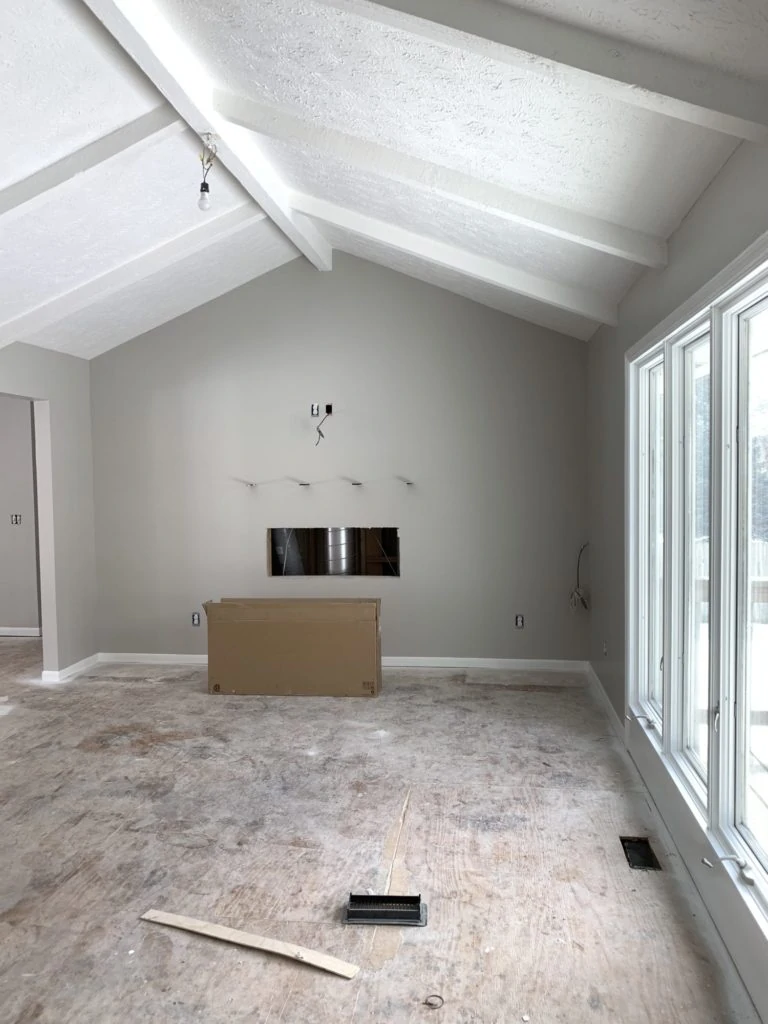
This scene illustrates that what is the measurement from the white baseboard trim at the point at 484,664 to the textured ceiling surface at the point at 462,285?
254cm

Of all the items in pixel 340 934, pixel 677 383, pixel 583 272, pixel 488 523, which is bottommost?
pixel 340 934

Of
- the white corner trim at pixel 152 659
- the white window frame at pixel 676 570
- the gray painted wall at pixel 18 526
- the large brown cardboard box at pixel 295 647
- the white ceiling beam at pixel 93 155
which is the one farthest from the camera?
the gray painted wall at pixel 18 526

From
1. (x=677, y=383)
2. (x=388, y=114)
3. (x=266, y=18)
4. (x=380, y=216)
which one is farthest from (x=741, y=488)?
(x=380, y=216)

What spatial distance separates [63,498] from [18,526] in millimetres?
1955

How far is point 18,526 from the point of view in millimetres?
7793

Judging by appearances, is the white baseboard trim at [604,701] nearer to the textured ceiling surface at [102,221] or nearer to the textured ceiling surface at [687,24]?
the textured ceiling surface at [687,24]

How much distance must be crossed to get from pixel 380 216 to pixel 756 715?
3.50 meters

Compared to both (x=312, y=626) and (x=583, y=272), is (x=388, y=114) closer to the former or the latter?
(x=583, y=272)

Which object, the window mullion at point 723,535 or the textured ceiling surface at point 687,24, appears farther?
the window mullion at point 723,535

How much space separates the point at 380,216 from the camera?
4715 millimetres

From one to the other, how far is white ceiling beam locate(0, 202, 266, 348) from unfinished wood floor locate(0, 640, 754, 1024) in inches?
103

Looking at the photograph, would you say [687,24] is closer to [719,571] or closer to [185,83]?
[719,571]

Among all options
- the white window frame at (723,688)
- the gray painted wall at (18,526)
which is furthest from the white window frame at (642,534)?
the gray painted wall at (18,526)

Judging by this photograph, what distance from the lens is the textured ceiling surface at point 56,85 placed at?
9.02 ft
